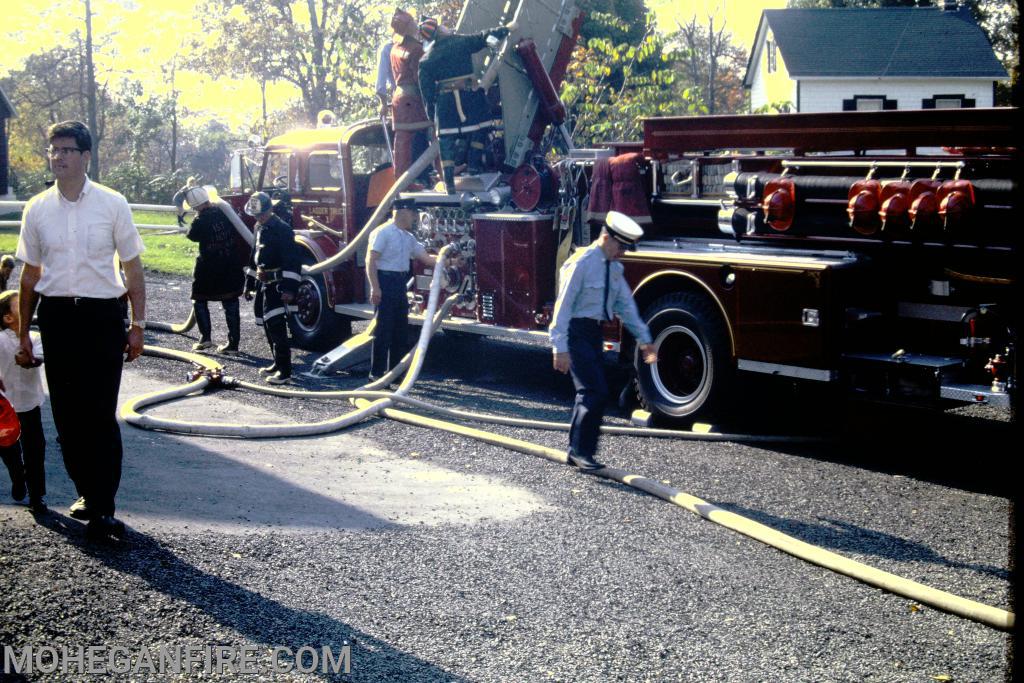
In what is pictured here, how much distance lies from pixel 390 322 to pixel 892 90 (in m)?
34.1

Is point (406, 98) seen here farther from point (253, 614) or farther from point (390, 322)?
point (253, 614)

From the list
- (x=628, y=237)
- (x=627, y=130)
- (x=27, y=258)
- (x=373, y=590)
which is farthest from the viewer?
(x=627, y=130)

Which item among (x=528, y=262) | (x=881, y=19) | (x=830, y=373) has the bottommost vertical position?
(x=830, y=373)

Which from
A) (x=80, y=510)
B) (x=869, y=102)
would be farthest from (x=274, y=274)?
(x=869, y=102)

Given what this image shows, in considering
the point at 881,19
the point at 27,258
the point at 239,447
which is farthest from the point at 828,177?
the point at 881,19

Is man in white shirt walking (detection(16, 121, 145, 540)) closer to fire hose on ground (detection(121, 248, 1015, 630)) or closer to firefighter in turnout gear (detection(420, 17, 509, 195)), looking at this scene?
fire hose on ground (detection(121, 248, 1015, 630))

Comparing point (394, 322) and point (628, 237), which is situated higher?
point (628, 237)

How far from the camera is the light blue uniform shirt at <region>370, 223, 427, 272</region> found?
37.3 feet

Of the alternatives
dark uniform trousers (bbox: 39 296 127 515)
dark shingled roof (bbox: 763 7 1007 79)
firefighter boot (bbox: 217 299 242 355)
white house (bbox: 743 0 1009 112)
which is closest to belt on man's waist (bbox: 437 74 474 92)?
firefighter boot (bbox: 217 299 242 355)

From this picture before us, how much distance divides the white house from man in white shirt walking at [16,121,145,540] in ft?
120

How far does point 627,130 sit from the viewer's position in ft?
69.2

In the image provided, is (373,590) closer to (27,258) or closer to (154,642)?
(154,642)

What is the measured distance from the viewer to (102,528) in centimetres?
572

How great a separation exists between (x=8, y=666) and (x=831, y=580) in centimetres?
366
